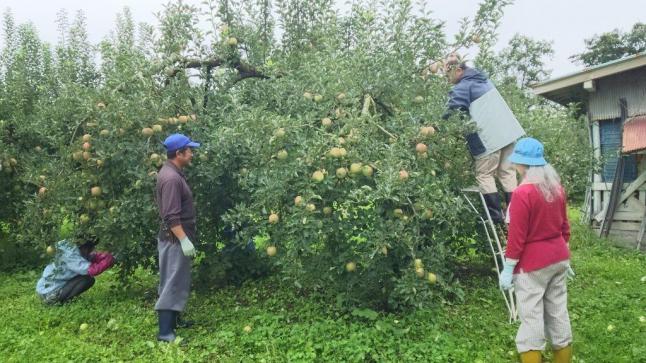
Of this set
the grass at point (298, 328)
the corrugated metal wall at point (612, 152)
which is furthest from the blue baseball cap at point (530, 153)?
the corrugated metal wall at point (612, 152)

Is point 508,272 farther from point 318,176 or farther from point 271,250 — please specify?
point 271,250

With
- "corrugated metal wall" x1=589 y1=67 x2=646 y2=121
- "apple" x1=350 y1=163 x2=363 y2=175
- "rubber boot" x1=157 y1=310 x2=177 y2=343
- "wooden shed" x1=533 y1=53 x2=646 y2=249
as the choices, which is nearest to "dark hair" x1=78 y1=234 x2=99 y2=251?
"rubber boot" x1=157 y1=310 x2=177 y2=343

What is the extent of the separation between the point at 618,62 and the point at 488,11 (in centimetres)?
406

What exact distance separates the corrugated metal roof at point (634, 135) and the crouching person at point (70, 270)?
7280 millimetres

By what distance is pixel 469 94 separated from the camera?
5.23 metres

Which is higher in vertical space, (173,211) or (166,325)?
(173,211)

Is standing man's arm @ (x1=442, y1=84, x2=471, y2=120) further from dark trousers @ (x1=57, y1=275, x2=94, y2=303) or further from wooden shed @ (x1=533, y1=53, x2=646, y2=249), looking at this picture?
dark trousers @ (x1=57, y1=275, x2=94, y2=303)

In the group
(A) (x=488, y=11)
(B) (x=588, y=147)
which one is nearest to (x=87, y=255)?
(A) (x=488, y=11)

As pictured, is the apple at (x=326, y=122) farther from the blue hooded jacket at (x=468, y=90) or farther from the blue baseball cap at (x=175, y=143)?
the blue baseball cap at (x=175, y=143)

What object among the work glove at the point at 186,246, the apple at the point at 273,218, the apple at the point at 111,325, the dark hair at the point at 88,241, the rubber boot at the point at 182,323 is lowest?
the rubber boot at the point at 182,323

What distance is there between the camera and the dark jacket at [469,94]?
519 cm

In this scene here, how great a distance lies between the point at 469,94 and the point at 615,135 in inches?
208

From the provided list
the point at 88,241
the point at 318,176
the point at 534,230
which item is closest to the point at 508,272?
the point at 534,230

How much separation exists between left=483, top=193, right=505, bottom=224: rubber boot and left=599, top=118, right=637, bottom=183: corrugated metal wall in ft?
14.2
